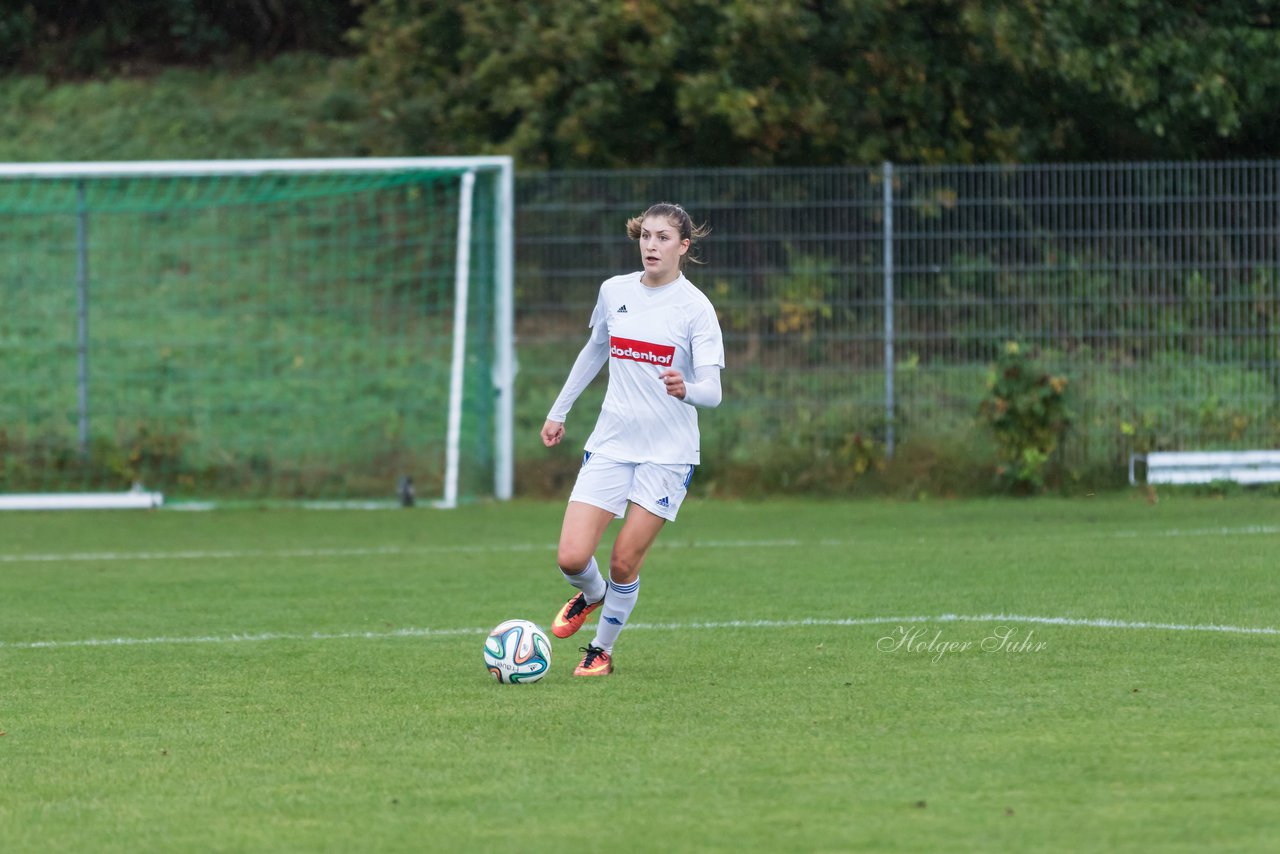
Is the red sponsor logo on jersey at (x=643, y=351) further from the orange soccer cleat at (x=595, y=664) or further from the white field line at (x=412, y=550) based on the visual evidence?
the white field line at (x=412, y=550)

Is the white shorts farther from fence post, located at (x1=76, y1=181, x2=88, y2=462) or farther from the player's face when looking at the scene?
fence post, located at (x1=76, y1=181, x2=88, y2=462)

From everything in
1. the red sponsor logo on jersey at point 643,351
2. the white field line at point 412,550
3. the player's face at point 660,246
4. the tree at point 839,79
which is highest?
the tree at point 839,79

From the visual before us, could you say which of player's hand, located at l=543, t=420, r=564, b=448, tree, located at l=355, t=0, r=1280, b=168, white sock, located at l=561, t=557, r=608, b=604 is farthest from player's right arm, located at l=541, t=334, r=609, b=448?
tree, located at l=355, t=0, r=1280, b=168

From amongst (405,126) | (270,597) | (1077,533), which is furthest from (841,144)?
(270,597)

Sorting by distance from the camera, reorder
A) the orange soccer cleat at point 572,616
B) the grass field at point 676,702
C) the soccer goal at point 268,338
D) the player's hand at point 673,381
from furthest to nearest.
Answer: the soccer goal at point 268,338 → the orange soccer cleat at point 572,616 → the player's hand at point 673,381 → the grass field at point 676,702

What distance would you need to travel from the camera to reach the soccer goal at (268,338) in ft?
51.2

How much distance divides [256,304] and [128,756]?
12194 millimetres

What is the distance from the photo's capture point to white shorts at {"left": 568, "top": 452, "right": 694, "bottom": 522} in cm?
744

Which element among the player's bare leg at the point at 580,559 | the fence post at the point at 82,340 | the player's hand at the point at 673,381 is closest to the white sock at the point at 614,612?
the player's bare leg at the point at 580,559

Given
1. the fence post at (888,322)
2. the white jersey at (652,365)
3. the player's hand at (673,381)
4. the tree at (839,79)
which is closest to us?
the player's hand at (673,381)

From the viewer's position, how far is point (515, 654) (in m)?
7.11

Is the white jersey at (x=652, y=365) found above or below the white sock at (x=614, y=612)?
above

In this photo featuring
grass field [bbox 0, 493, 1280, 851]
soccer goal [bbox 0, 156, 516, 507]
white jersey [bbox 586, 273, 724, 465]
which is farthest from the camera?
soccer goal [bbox 0, 156, 516, 507]

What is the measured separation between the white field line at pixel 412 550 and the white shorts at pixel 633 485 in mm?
4647
